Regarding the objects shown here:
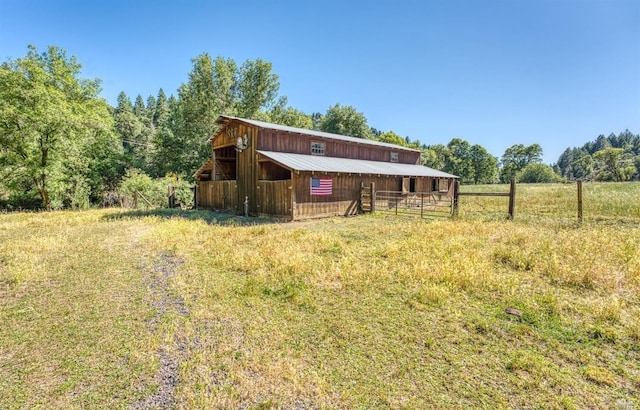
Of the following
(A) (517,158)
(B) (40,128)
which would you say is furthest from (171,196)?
(A) (517,158)

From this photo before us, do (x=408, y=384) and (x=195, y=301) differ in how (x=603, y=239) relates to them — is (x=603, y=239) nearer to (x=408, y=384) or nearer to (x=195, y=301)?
(x=408, y=384)

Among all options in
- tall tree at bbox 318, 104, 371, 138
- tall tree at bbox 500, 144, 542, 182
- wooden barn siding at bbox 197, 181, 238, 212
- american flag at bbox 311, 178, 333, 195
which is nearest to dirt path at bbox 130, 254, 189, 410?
american flag at bbox 311, 178, 333, 195

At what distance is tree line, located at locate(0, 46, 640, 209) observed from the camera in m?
19.7

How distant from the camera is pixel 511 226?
10875 mm

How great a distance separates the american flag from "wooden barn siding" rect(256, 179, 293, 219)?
1.50 metres

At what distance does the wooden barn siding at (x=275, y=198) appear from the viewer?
15.3 metres

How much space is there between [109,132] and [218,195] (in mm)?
13779

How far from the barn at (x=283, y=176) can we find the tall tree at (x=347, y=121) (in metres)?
32.1

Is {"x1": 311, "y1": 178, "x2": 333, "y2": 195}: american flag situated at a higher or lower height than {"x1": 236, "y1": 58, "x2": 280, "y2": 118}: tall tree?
lower

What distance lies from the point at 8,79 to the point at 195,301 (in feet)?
82.8

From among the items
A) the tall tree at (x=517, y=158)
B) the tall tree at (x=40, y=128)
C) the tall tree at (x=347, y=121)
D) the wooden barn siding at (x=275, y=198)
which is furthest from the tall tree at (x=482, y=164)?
the tall tree at (x=40, y=128)

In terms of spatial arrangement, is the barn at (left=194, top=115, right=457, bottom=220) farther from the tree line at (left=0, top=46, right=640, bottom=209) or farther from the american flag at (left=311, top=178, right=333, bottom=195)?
the tree line at (left=0, top=46, right=640, bottom=209)

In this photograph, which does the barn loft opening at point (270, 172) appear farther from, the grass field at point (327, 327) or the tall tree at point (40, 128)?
the tall tree at point (40, 128)

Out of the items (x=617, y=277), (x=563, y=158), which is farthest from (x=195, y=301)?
(x=563, y=158)
